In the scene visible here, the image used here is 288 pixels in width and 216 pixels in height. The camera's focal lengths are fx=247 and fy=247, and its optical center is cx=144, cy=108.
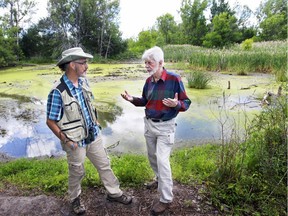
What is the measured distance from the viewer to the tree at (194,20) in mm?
33531

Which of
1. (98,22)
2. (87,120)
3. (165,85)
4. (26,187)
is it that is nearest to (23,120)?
(26,187)

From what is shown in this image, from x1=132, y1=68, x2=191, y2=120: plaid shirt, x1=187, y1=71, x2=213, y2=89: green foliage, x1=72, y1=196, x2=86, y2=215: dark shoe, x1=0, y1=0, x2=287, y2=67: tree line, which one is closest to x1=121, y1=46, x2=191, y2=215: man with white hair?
x1=132, y1=68, x2=191, y2=120: plaid shirt

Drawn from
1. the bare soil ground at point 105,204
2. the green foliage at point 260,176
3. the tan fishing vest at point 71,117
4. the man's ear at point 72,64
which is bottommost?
the bare soil ground at point 105,204

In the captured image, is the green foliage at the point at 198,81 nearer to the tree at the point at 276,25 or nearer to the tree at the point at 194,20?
the tree at the point at 276,25

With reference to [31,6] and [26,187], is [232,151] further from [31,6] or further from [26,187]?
[31,6]

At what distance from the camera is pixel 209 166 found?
2.78 meters

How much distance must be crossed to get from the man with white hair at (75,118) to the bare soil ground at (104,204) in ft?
0.57

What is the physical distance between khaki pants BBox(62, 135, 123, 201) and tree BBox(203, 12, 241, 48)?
97.7ft

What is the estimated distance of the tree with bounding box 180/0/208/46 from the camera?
33.5m

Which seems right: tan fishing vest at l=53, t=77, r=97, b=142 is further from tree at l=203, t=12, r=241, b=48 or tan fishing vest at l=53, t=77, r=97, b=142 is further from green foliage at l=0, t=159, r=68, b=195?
tree at l=203, t=12, r=241, b=48

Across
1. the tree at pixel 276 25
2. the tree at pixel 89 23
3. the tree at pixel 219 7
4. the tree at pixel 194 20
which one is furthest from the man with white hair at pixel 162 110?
the tree at pixel 219 7

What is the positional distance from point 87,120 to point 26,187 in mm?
1224

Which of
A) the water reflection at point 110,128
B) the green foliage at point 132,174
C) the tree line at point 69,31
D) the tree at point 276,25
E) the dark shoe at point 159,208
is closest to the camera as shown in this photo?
the dark shoe at point 159,208

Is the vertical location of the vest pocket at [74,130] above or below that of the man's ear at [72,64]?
below
